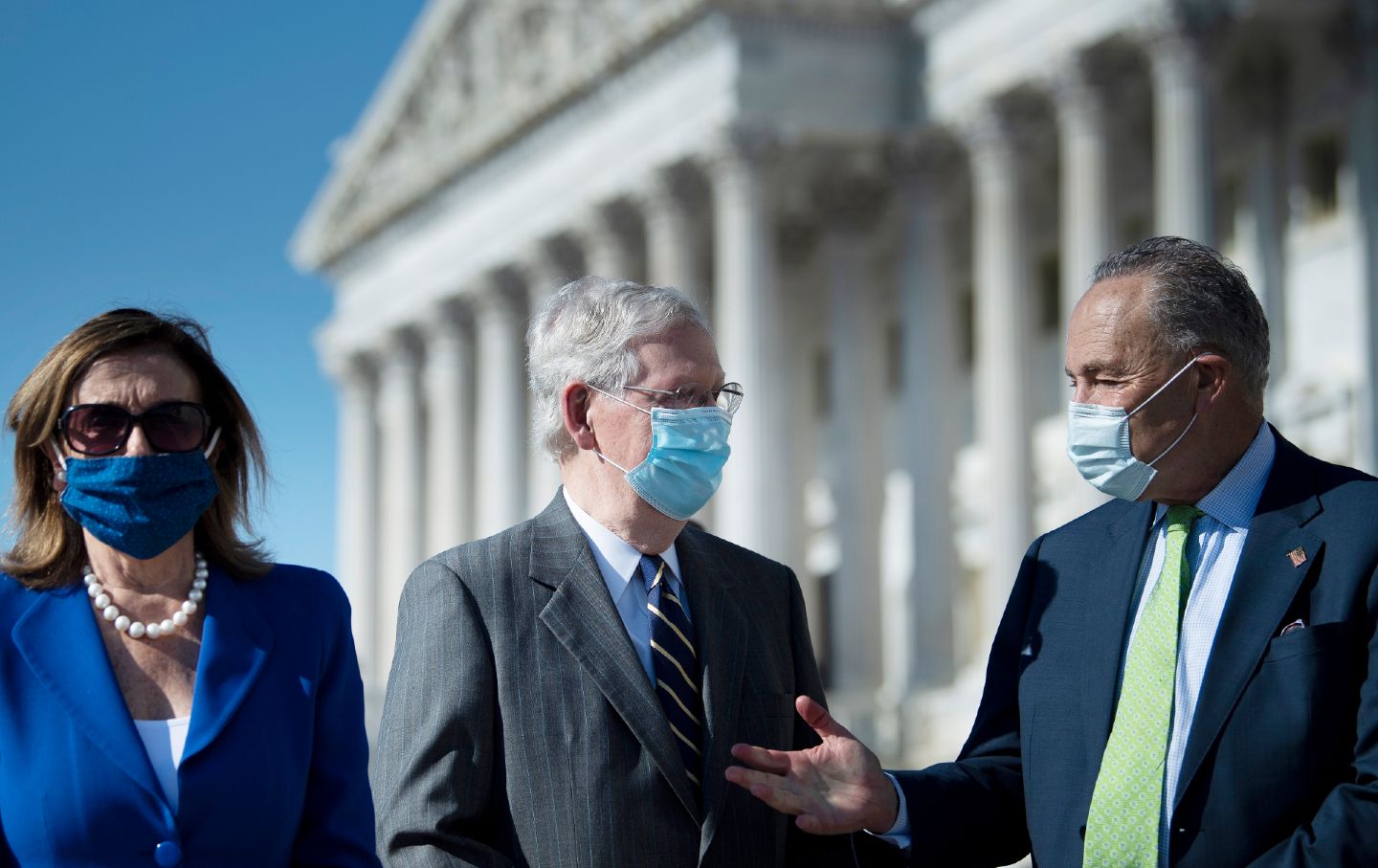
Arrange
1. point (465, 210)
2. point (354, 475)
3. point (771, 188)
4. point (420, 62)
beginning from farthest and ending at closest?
point (354, 475) → point (420, 62) → point (465, 210) → point (771, 188)

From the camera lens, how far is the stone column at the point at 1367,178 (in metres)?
27.2

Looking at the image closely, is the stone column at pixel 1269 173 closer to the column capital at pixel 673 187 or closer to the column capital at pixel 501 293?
the column capital at pixel 673 187

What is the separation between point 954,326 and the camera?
37094 mm

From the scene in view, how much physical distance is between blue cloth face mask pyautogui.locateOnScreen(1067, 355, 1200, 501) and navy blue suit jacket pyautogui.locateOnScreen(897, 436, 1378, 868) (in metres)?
0.25

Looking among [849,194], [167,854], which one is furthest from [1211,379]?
[849,194]

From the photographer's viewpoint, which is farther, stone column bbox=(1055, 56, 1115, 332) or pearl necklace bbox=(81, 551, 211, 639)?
stone column bbox=(1055, 56, 1115, 332)

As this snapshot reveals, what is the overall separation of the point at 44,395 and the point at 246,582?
856 millimetres

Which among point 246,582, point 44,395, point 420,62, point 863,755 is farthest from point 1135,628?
point 420,62

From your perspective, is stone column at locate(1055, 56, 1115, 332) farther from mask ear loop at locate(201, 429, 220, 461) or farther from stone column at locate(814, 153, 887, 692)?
mask ear loop at locate(201, 429, 220, 461)

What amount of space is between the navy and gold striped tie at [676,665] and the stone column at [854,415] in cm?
2905

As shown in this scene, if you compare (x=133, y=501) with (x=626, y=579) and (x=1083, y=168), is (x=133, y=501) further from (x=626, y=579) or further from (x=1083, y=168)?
(x=1083, y=168)

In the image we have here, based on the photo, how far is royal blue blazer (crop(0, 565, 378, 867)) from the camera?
5566mm

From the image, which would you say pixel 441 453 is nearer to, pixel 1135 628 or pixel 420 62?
pixel 420 62

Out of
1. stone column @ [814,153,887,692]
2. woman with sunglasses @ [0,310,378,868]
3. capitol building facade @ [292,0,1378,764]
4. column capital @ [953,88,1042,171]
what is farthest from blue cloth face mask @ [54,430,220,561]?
stone column @ [814,153,887,692]
